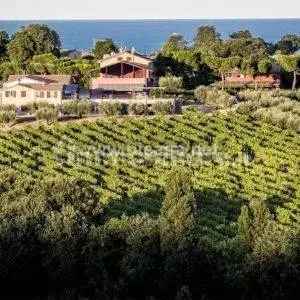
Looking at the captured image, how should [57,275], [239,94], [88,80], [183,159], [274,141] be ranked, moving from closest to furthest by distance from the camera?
1. [57,275]
2. [183,159]
3. [274,141]
4. [239,94]
5. [88,80]

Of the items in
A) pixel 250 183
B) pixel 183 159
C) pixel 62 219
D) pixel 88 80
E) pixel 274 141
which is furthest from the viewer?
pixel 88 80

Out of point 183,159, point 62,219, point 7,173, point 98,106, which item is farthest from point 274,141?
point 62,219

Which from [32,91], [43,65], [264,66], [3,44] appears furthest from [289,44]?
[32,91]

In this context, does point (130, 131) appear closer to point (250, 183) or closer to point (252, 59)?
point (250, 183)

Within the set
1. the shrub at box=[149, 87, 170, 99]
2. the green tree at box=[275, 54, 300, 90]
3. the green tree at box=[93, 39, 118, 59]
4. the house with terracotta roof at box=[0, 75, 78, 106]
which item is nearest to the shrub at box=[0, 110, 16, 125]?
the house with terracotta roof at box=[0, 75, 78, 106]

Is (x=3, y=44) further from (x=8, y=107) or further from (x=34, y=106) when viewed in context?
(x=8, y=107)

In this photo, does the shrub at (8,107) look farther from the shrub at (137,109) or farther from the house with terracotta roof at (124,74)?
the house with terracotta roof at (124,74)

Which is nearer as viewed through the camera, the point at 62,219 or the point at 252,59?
the point at 62,219

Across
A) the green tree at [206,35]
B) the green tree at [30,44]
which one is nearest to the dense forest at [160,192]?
the green tree at [30,44]
